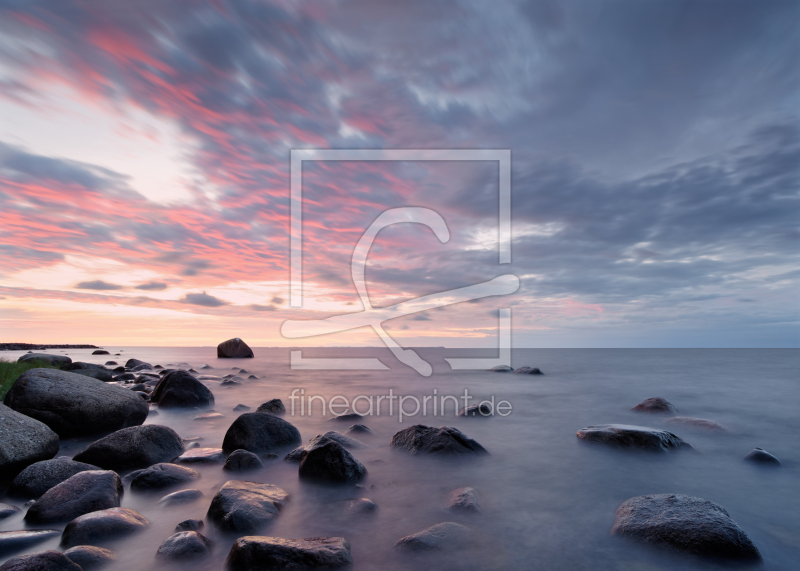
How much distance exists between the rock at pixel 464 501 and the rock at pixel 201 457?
12.2 feet

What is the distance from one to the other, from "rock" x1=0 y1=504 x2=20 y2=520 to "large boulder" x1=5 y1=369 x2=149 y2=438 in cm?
370

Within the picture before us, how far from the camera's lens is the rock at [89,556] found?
3.31 meters

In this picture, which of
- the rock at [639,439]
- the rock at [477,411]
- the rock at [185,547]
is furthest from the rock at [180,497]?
the rock at [477,411]

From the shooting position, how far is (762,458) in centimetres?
697

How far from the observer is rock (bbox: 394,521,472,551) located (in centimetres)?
376

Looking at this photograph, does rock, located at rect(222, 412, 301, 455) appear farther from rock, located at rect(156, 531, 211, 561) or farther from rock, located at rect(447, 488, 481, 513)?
rock, located at rect(447, 488, 481, 513)

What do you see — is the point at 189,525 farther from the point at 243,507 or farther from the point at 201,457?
the point at 201,457

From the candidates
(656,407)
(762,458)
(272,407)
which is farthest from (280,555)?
(656,407)

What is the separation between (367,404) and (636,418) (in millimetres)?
7691

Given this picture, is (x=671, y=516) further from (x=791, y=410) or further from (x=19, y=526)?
(x=791, y=410)

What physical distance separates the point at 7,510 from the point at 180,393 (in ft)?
23.4

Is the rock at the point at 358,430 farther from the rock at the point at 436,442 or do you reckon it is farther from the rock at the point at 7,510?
the rock at the point at 7,510

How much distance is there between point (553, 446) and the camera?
7883 millimetres

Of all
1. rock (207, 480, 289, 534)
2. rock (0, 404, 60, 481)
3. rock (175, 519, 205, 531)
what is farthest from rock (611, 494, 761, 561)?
rock (0, 404, 60, 481)
